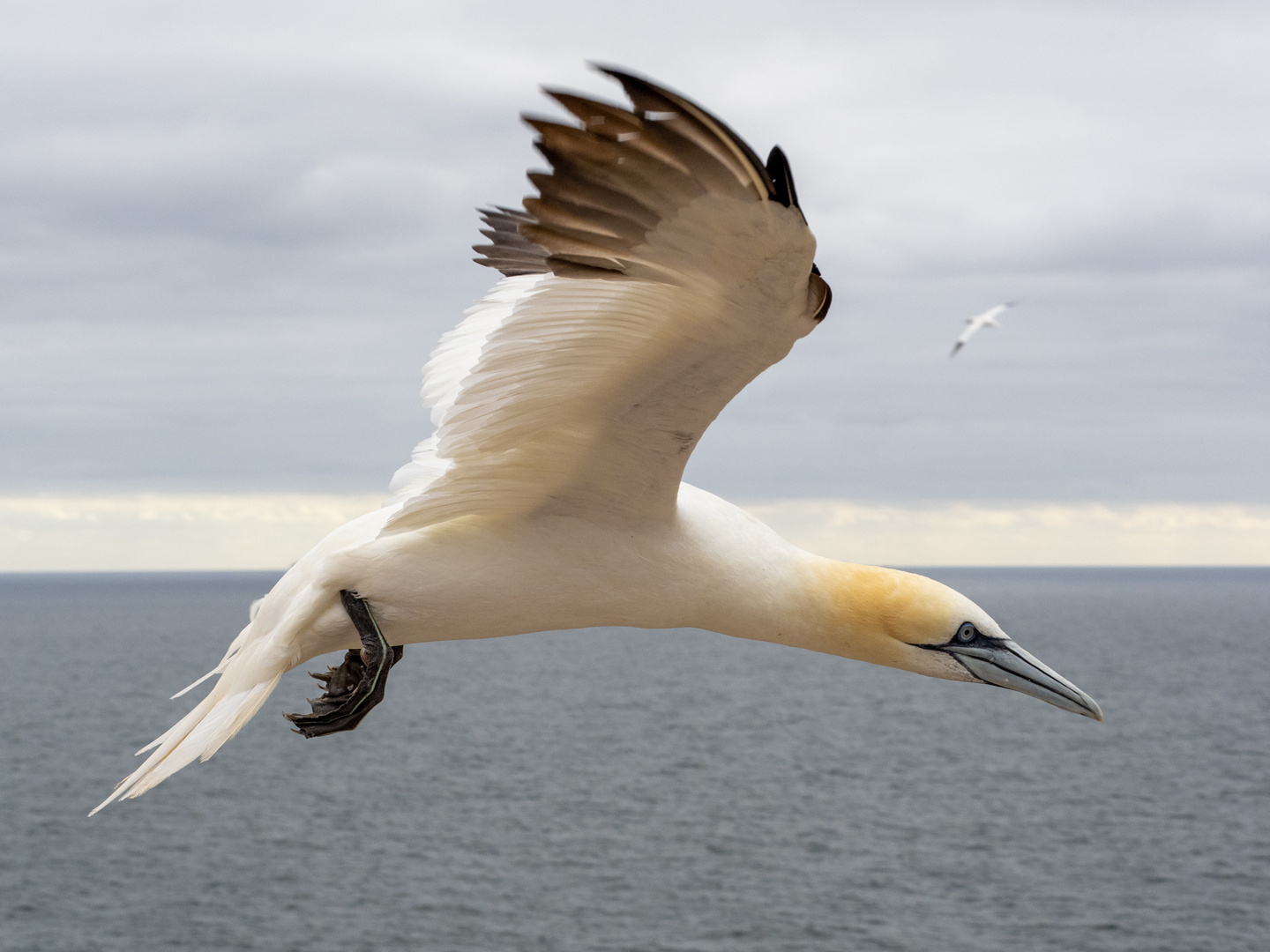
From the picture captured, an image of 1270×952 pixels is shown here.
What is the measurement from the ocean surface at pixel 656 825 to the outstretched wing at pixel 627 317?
2250 inches

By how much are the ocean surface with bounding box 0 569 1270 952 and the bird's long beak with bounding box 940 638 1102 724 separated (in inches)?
2201

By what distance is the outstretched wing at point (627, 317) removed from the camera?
3.84 meters

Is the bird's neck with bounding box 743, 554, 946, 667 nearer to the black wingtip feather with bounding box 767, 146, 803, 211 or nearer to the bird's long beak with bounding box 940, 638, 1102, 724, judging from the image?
the bird's long beak with bounding box 940, 638, 1102, 724

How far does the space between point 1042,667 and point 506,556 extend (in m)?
2.72

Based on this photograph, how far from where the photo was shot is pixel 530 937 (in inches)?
2375

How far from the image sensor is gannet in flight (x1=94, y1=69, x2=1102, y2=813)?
13.9 feet

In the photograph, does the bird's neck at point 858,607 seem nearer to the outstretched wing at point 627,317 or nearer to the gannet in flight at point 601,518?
the gannet in flight at point 601,518

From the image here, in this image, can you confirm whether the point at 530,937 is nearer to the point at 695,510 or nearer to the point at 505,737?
the point at 505,737

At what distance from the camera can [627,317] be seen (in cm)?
457

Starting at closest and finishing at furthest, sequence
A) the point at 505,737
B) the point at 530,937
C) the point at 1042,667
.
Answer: the point at 1042,667
the point at 530,937
the point at 505,737

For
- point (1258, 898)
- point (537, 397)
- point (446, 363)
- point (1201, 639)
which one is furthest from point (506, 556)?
point (1201, 639)

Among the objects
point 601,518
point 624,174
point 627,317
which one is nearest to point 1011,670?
point 601,518

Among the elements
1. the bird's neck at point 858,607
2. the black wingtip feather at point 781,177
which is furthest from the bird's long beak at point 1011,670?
Answer: the black wingtip feather at point 781,177

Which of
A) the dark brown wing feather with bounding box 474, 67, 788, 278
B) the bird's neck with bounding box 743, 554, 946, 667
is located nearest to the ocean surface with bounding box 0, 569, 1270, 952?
the bird's neck with bounding box 743, 554, 946, 667
